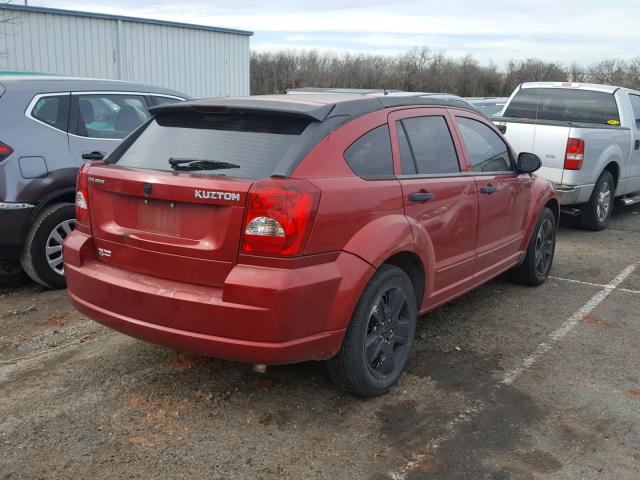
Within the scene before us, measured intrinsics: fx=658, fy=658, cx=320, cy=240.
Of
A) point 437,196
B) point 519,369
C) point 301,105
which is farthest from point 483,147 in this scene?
point 301,105

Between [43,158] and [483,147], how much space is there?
139 inches

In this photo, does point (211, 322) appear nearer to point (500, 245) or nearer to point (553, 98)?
point (500, 245)

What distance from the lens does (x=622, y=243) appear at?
27.0 feet

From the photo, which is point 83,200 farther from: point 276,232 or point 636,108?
point 636,108

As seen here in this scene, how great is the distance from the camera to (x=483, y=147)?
195 inches

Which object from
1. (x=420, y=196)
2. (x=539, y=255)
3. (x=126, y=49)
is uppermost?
(x=126, y=49)

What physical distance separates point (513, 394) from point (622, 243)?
5.19 m

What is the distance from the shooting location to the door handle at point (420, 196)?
3846 millimetres

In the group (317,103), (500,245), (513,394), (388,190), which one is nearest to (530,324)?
(500,245)

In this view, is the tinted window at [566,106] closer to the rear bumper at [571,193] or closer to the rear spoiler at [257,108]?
the rear bumper at [571,193]

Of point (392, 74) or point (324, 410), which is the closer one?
point (324, 410)

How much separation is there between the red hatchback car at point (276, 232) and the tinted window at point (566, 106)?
19.2 feet

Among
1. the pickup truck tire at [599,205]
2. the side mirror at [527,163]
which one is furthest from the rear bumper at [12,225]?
the pickup truck tire at [599,205]

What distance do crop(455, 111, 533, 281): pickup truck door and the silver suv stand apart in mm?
2804
